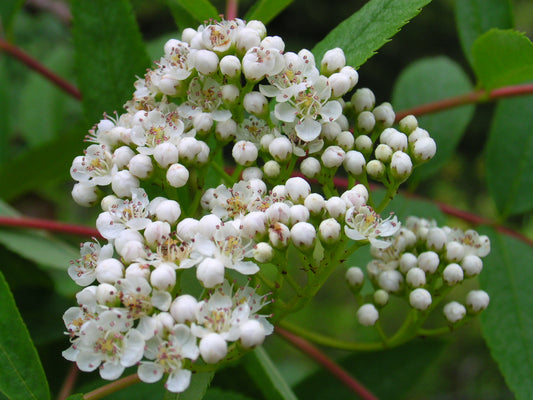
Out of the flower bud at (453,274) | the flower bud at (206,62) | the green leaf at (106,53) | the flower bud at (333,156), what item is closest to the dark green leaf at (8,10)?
the green leaf at (106,53)

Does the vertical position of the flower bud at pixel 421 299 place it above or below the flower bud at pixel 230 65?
below

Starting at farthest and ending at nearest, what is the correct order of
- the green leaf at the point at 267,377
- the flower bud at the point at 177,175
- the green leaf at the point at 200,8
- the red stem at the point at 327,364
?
the red stem at the point at 327,364
the green leaf at the point at 200,8
the green leaf at the point at 267,377
the flower bud at the point at 177,175

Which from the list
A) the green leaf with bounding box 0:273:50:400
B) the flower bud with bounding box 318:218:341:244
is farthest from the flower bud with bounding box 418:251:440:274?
the green leaf with bounding box 0:273:50:400

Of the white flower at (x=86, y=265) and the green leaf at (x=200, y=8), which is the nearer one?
the white flower at (x=86, y=265)

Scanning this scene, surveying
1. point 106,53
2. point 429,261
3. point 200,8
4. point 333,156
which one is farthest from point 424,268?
point 106,53

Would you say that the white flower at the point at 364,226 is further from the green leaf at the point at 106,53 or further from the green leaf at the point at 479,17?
the green leaf at the point at 479,17

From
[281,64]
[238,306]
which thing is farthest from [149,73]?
[238,306]
